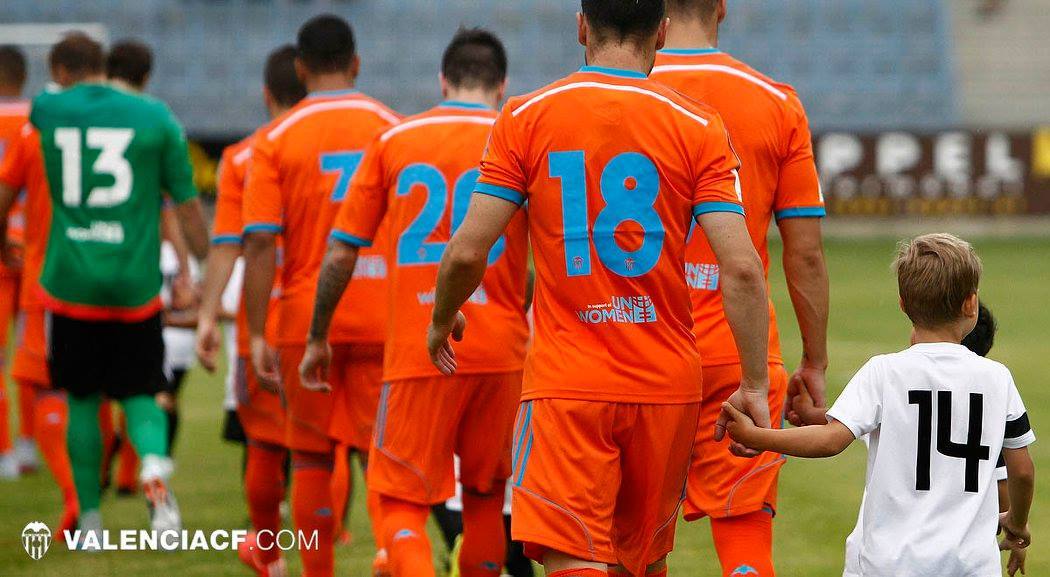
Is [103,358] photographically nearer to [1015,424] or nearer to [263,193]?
[263,193]

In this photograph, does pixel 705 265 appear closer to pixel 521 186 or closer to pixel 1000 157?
pixel 521 186

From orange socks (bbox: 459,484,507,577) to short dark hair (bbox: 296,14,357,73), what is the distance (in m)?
1.75

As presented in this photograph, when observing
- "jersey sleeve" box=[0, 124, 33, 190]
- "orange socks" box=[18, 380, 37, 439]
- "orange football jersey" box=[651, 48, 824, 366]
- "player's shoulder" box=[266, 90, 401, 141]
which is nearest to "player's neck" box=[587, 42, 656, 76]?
"orange football jersey" box=[651, 48, 824, 366]

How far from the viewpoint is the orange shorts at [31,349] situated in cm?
743

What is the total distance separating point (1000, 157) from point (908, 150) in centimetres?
145

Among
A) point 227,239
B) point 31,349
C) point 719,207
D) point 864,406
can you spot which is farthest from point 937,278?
point 31,349

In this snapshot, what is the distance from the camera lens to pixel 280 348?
572 cm

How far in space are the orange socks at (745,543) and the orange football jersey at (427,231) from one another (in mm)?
944

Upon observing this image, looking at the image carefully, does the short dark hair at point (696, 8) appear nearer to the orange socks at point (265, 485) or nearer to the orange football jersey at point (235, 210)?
the orange football jersey at point (235, 210)

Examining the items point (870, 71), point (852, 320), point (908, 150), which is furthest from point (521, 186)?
point (870, 71)

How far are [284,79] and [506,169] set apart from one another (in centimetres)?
275

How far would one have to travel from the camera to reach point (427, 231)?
15.8ft

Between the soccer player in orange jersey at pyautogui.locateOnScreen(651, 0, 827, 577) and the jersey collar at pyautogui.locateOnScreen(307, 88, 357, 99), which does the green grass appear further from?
the jersey collar at pyautogui.locateOnScreen(307, 88, 357, 99)

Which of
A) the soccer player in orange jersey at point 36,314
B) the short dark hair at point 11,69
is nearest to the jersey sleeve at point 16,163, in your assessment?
the soccer player in orange jersey at point 36,314
